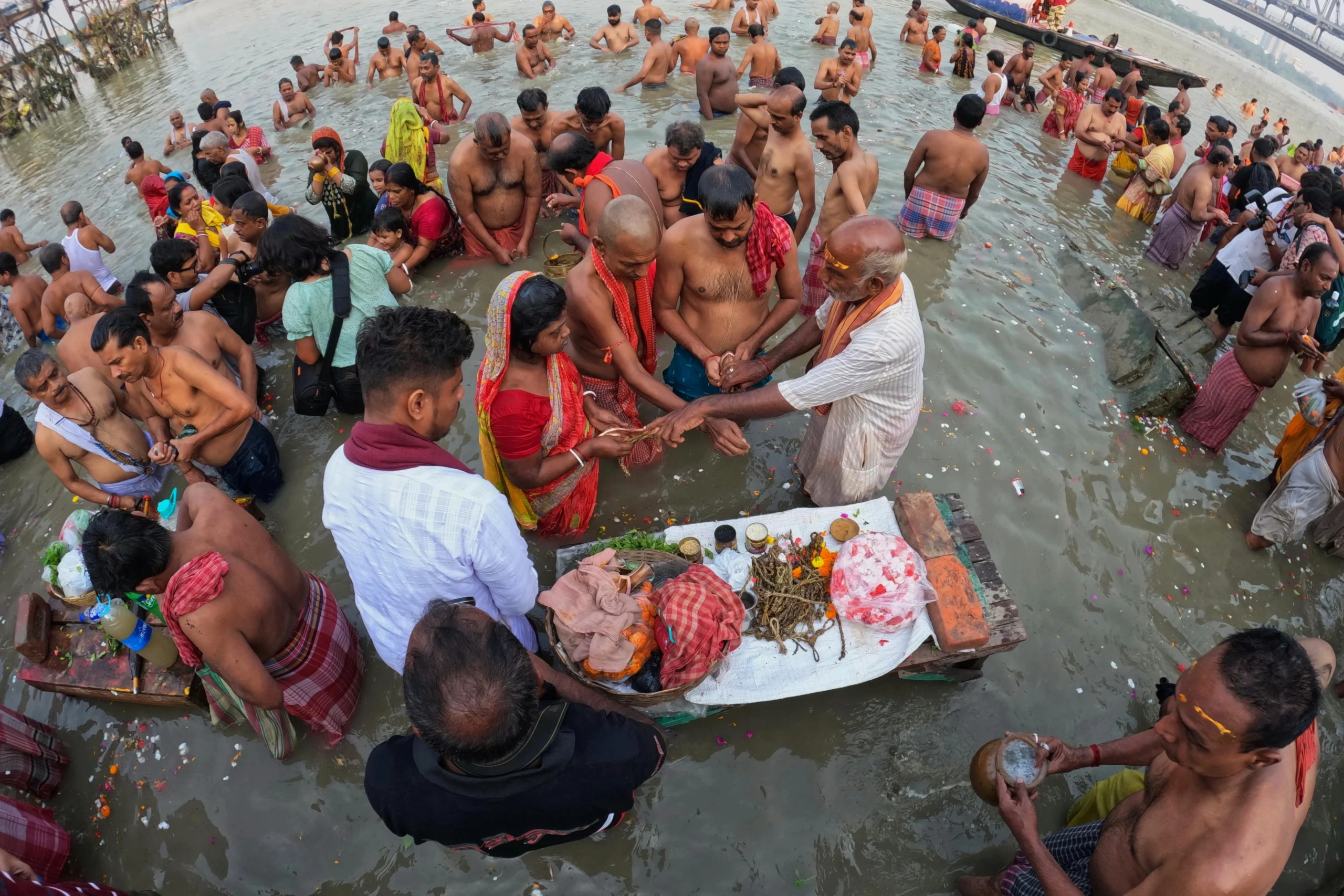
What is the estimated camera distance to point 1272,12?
1095 inches

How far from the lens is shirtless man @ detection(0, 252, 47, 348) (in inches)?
277

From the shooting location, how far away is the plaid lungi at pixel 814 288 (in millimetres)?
5918

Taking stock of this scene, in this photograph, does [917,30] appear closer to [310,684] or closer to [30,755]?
[310,684]

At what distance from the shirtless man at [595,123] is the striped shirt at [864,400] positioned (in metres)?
3.76

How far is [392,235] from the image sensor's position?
6.55 meters

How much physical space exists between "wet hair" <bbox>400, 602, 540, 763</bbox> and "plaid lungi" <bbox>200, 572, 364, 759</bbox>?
1879 millimetres

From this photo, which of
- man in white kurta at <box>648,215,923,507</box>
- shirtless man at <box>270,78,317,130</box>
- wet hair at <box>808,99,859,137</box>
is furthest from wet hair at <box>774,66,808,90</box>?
shirtless man at <box>270,78,317,130</box>

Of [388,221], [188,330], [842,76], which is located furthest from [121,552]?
[842,76]

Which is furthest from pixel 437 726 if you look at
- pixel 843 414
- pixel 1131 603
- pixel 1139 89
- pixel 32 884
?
pixel 1139 89

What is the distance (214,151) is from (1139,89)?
17965mm

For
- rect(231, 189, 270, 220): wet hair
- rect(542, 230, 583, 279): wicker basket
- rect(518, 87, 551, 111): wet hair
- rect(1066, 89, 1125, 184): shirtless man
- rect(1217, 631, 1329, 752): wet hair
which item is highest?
rect(518, 87, 551, 111): wet hair

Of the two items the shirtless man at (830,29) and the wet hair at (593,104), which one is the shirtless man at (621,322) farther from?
the shirtless man at (830,29)

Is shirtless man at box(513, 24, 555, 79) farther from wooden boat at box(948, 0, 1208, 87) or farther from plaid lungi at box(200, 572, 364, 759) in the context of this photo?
plaid lungi at box(200, 572, 364, 759)

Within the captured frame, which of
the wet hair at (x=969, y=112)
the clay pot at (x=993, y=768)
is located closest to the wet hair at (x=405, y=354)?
the clay pot at (x=993, y=768)
